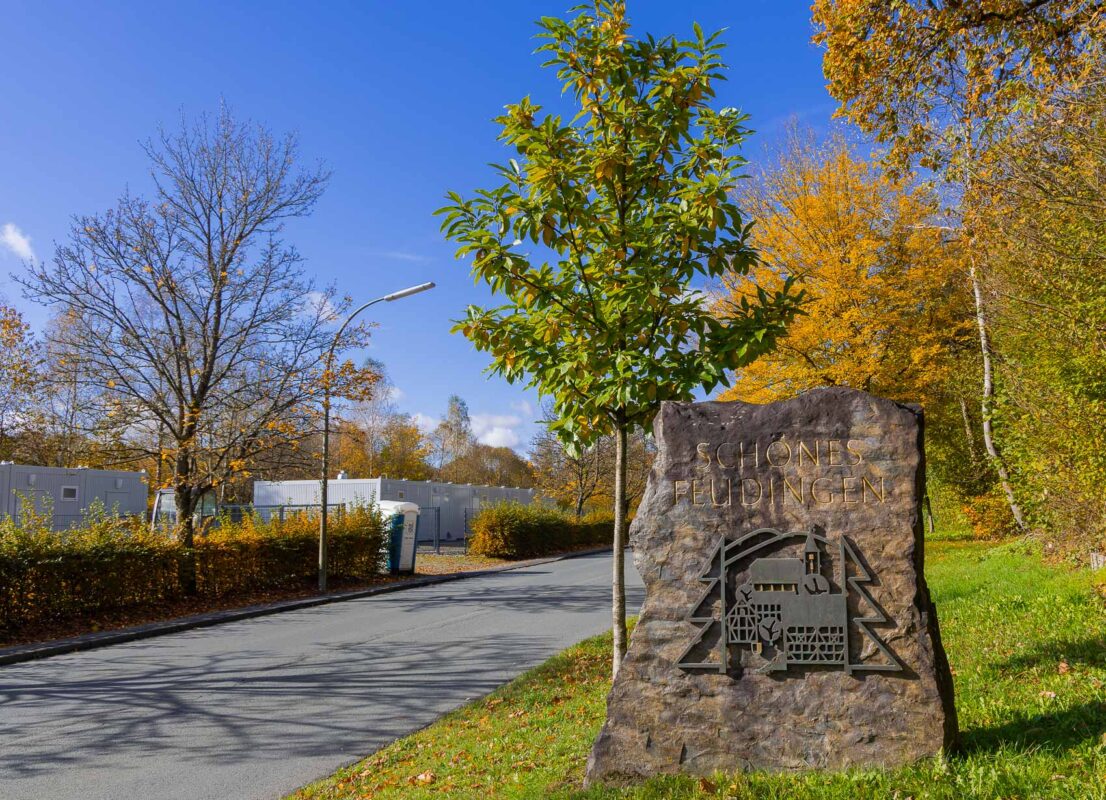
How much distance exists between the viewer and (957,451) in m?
25.1

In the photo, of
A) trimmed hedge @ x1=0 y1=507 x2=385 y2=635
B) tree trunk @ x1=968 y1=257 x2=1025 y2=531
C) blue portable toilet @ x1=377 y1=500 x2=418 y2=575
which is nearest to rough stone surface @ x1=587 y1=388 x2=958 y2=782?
tree trunk @ x1=968 y1=257 x2=1025 y2=531

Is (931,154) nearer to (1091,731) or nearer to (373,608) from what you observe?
(1091,731)

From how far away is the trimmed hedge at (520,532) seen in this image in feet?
96.6

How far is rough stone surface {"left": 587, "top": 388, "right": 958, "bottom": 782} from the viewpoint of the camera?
4492mm

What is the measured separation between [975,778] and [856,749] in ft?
1.98

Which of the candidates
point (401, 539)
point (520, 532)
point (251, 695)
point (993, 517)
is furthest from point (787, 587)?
point (520, 532)

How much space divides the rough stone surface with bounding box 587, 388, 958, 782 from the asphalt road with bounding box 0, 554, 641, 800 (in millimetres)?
2864

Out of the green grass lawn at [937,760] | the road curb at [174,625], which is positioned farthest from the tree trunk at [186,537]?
the green grass lawn at [937,760]

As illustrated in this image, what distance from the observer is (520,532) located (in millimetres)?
30125

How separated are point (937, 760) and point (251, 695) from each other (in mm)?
6822

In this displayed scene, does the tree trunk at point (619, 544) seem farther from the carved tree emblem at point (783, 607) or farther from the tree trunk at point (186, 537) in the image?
A: the tree trunk at point (186, 537)

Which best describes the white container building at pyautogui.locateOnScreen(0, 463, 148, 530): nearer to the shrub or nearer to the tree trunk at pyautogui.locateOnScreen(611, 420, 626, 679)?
the tree trunk at pyautogui.locateOnScreen(611, 420, 626, 679)

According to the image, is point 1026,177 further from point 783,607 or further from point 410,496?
point 410,496

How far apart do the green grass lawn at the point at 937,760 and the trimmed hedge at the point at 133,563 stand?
9.06 metres
